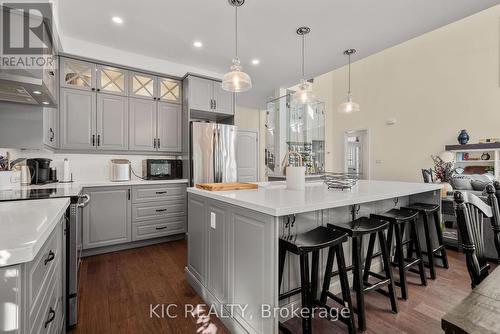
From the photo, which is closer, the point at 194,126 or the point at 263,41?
the point at 263,41

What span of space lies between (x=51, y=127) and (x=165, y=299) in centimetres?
242

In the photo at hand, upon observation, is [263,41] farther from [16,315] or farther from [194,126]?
[16,315]

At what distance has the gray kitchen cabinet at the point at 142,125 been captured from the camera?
3520 millimetres

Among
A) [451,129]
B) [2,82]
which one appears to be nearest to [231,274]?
[2,82]

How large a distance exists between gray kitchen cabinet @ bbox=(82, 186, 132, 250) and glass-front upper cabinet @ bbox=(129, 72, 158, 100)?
1435 mm

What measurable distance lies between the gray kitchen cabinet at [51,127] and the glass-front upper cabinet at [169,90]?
1.36 metres

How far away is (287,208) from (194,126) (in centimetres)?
265

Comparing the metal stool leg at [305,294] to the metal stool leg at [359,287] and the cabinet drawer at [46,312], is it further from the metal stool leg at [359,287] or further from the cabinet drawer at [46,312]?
the cabinet drawer at [46,312]

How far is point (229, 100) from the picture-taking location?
13.7 feet

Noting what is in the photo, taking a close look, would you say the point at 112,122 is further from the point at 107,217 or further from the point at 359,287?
the point at 359,287

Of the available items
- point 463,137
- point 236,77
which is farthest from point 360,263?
point 463,137

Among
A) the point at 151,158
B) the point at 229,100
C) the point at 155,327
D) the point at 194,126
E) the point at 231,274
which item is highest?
the point at 229,100

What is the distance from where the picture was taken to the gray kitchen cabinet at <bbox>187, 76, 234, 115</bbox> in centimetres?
374

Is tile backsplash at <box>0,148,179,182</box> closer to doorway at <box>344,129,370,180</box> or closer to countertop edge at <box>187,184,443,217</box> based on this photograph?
countertop edge at <box>187,184,443,217</box>
